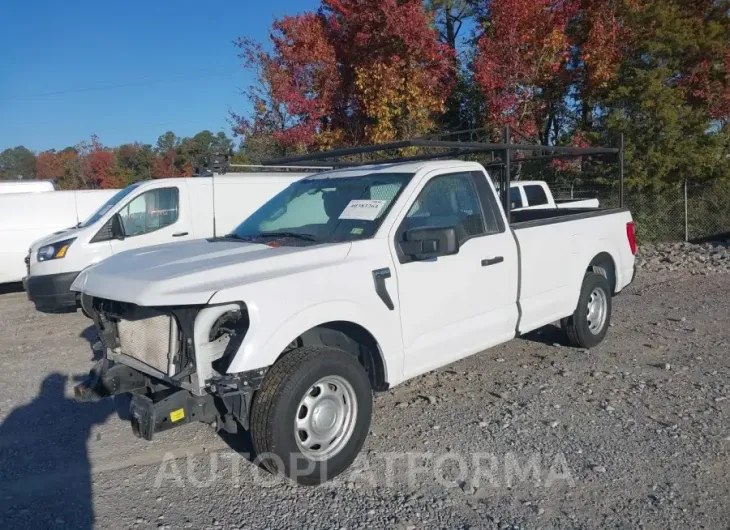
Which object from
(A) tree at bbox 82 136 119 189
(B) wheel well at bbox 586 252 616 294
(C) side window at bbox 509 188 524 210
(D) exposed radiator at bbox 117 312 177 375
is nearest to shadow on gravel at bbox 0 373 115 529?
(D) exposed radiator at bbox 117 312 177 375

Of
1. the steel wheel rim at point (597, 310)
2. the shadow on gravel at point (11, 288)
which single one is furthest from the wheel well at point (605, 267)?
the shadow on gravel at point (11, 288)

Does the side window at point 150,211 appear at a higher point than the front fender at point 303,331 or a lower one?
higher

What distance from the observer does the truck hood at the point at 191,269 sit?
11.0ft

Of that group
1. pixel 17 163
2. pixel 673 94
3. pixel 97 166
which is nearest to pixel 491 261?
pixel 673 94

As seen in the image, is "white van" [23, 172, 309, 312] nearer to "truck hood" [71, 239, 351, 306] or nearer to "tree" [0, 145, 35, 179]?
"truck hood" [71, 239, 351, 306]

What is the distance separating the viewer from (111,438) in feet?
15.1

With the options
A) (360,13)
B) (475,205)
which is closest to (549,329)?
(475,205)

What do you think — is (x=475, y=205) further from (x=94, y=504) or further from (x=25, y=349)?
(x=25, y=349)

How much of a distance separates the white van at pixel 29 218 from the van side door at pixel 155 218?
281 centimetres

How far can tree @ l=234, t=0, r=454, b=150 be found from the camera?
15.3m

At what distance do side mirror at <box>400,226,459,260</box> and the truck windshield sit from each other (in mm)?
301

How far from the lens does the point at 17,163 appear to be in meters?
58.7

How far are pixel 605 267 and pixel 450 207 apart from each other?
2649 millimetres

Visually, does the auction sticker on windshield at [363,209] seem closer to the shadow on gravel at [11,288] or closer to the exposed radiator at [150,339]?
the exposed radiator at [150,339]
